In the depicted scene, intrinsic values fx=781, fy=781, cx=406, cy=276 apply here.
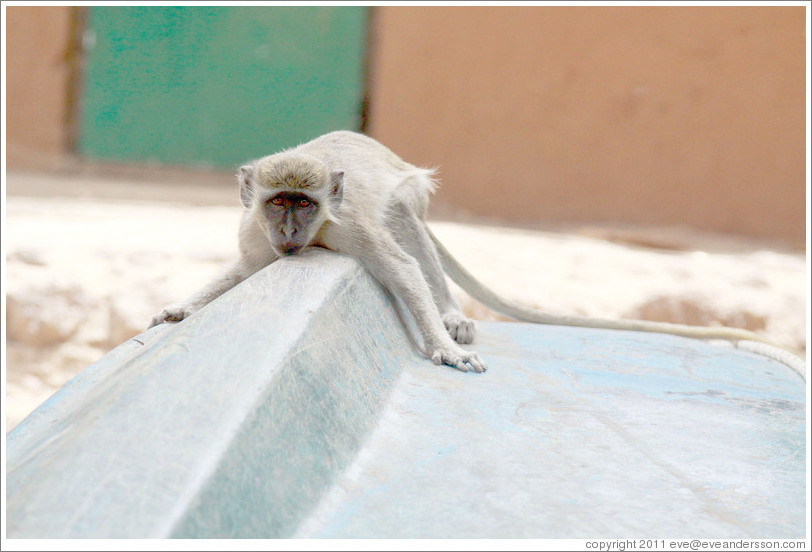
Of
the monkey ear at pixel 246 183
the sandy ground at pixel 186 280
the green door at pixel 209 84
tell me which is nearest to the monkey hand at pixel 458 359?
the monkey ear at pixel 246 183

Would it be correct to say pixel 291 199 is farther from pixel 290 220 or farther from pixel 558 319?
pixel 558 319

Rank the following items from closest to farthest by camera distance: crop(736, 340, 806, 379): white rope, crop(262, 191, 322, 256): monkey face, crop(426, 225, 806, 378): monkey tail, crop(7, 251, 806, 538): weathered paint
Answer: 1. crop(7, 251, 806, 538): weathered paint
2. crop(262, 191, 322, 256): monkey face
3. crop(736, 340, 806, 379): white rope
4. crop(426, 225, 806, 378): monkey tail

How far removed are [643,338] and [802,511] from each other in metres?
1.93

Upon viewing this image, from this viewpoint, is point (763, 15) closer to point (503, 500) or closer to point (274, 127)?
point (274, 127)

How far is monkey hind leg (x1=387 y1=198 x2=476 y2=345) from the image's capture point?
3.27m

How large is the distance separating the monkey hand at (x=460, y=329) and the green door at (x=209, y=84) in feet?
23.3

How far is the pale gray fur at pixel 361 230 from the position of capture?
2.89m

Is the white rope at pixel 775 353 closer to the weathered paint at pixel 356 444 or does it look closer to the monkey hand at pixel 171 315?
the weathered paint at pixel 356 444

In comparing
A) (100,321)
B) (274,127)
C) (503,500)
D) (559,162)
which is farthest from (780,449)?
(274,127)

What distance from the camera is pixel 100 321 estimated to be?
513cm

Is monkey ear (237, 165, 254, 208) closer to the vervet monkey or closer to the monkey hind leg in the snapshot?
the vervet monkey

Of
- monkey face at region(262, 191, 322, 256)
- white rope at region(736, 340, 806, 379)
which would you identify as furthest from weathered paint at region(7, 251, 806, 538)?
white rope at region(736, 340, 806, 379)

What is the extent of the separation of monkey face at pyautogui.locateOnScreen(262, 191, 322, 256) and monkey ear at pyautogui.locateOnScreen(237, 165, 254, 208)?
183 mm

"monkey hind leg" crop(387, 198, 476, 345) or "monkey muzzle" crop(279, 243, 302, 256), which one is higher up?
"monkey muzzle" crop(279, 243, 302, 256)
